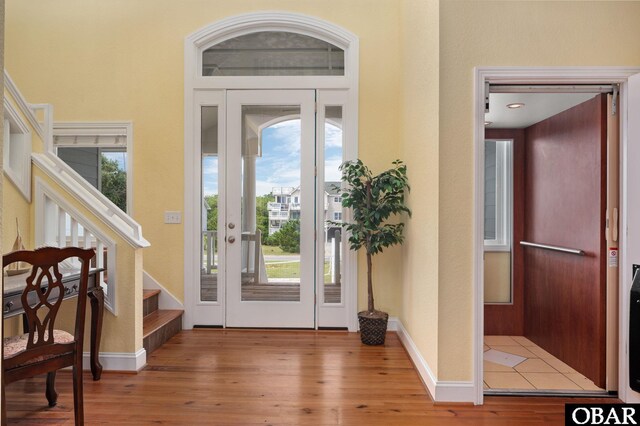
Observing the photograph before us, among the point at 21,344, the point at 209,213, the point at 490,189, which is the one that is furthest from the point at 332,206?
the point at 21,344

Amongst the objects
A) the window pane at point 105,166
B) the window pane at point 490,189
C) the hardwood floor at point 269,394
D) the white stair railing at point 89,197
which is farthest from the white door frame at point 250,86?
the window pane at point 490,189

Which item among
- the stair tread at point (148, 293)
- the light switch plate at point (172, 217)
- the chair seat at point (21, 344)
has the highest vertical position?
the light switch plate at point (172, 217)

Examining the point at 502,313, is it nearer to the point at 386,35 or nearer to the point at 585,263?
the point at 585,263

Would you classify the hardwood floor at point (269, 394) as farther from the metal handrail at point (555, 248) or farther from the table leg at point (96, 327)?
the metal handrail at point (555, 248)

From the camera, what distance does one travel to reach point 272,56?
4.19 meters

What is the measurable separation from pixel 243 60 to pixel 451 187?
2.68 meters

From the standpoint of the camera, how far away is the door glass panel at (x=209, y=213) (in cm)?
416

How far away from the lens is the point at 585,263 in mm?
2900

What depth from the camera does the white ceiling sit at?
298 cm

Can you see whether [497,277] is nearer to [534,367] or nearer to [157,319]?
[534,367]

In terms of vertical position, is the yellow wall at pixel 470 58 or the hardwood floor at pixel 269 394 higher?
the yellow wall at pixel 470 58

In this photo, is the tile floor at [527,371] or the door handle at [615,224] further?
the tile floor at [527,371]

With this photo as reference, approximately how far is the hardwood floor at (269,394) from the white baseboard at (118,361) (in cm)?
7

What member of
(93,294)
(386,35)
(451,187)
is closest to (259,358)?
(93,294)
